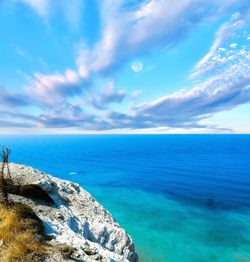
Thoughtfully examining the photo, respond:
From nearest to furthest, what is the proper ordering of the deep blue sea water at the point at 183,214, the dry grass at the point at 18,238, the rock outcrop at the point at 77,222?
the dry grass at the point at 18,238 → the rock outcrop at the point at 77,222 → the deep blue sea water at the point at 183,214

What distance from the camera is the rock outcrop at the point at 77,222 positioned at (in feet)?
24.7

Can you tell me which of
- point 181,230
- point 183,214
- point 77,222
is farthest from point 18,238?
point 183,214

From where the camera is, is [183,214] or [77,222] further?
[183,214]

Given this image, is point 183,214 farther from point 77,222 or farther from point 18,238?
point 18,238

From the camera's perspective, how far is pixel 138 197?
3234cm

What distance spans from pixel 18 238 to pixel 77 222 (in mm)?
5461

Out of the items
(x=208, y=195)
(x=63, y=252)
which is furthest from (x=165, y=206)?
(x=63, y=252)

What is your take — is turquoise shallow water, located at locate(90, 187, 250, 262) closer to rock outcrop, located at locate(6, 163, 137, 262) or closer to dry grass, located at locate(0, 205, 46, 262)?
rock outcrop, located at locate(6, 163, 137, 262)

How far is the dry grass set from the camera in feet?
16.0

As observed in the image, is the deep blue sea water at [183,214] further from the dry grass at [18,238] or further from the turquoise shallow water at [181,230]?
the dry grass at [18,238]

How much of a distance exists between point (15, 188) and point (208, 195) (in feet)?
122

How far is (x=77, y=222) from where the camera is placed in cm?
1028

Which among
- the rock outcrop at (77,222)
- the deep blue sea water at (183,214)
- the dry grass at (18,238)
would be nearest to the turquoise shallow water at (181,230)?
the deep blue sea water at (183,214)

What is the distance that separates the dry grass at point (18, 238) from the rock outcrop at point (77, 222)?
3.57ft
